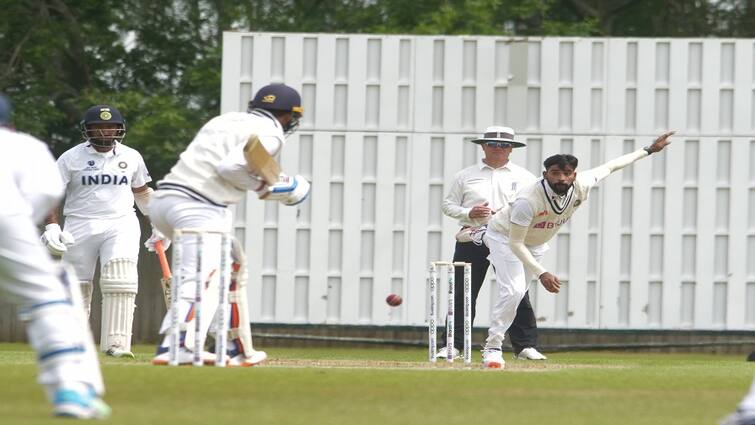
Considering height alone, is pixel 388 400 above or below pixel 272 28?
below

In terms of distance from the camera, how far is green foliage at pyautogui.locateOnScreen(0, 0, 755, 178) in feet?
82.2

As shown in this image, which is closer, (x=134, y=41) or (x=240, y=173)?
(x=240, y=173)

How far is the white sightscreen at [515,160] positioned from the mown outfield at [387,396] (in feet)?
25.1

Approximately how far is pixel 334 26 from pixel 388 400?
1933 cm

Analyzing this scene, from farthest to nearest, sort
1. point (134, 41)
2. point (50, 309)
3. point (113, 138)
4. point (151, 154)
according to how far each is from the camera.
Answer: point (134, 41) → point (151, 154) → point (113, 138) → point (50, 309)

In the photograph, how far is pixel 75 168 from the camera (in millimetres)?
13914

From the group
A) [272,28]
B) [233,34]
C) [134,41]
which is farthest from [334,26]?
[233,34]

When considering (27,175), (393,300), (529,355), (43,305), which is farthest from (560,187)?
(43,305)

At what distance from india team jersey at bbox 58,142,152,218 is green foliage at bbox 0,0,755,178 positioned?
9.86 m

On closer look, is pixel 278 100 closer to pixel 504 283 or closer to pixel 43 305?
pixel 504 283

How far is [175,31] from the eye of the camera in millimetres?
28078

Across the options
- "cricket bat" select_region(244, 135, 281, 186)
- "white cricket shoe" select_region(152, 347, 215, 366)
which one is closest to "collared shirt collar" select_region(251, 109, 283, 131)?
"cricket bat" select_region(244, 135, 281, 186)

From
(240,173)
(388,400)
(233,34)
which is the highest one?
(233,34)

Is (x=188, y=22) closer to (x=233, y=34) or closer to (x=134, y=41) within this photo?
(x=134, y=41)
